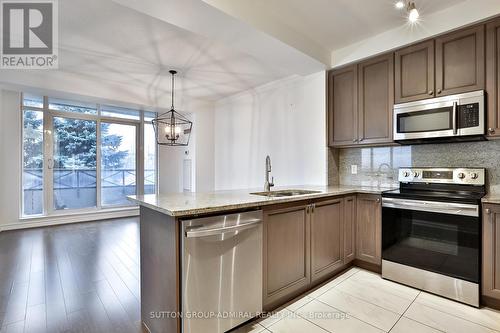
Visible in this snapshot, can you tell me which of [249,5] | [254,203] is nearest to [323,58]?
[249,5]

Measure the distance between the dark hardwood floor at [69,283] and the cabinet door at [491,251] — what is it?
2809 mm

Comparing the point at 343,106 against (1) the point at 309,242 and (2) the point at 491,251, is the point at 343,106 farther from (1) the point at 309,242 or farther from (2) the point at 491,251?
(2) the point at 491,251

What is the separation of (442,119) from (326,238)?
1657 mm

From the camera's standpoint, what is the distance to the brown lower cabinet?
198 cm

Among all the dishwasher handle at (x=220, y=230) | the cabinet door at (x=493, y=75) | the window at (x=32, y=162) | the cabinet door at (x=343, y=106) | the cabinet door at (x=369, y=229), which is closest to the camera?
the dishwasher handle at (x=220, y=230)

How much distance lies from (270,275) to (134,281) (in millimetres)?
1549

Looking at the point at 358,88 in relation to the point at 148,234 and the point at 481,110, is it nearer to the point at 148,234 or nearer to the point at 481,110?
the point at 481,110

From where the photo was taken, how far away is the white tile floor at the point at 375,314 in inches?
71.2

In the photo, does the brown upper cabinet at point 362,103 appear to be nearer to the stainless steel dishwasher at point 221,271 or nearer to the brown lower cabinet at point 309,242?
the brown lower cabinet at point 309,242

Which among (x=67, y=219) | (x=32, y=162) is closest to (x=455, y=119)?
(x=67, y=219)

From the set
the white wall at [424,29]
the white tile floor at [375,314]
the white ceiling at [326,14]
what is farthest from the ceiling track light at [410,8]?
the white tile floor at [375,314]

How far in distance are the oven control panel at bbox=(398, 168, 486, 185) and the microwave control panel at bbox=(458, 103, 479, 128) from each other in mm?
480

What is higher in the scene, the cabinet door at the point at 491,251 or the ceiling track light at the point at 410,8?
the ceiling track light at the point at 410,8

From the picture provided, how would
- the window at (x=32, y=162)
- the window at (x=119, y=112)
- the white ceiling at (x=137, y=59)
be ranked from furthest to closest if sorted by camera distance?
the window at (x=119, y=112) → the window at (x=32, y=162) → the white ceiling at (x=137, y=59)
